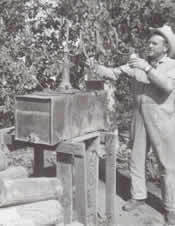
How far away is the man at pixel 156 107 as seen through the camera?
13.1 feet

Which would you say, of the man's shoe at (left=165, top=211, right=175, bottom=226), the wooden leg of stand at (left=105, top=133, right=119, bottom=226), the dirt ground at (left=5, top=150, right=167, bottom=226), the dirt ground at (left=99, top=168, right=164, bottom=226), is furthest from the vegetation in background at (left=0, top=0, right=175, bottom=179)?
the man's shoe at (left=165, top=211, right=175, bottom=226)

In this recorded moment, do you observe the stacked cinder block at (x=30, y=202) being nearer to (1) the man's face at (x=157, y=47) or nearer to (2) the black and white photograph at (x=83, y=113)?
(2) the black and white photograph at (x=83, y=113)

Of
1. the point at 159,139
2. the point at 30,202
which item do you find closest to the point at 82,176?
the point at 30,202

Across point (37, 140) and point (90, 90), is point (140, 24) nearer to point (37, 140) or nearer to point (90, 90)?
point (90, 90)

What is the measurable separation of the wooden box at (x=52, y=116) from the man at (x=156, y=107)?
1.99ft

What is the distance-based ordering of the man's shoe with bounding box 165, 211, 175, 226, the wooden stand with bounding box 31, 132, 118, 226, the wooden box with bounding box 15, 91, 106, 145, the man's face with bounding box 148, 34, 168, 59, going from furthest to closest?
the man's shoe with bounding box 165, 211, 175, 226, the man's face with bounding box 148, 34, 168, 59, the wooden stand with bounding box 31, 132, 118, 226, the wooden box with bounding box 15, 91, 106, 145

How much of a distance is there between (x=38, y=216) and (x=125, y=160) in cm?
326

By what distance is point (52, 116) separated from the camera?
3.43m

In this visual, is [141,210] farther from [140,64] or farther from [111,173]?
[140,64]

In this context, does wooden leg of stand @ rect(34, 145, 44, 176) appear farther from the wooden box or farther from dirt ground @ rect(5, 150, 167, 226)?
the wooden box

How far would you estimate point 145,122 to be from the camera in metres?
4.28

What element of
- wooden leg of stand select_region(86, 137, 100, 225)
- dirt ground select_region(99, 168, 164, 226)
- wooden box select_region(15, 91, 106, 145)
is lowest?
dirt ground select_region(99, 168, 164, 226)

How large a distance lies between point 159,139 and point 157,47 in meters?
0.97

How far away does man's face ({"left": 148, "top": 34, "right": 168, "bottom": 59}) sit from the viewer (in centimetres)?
408
